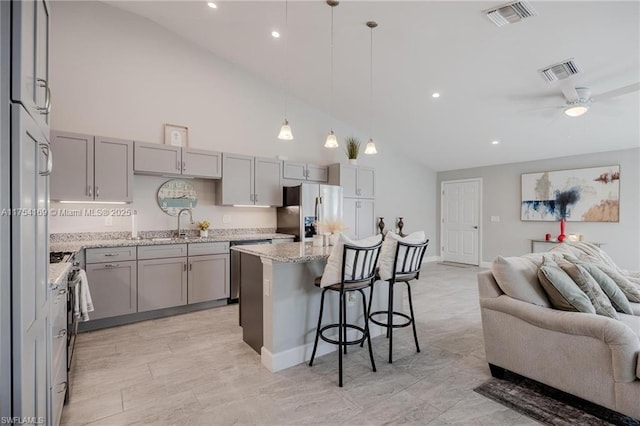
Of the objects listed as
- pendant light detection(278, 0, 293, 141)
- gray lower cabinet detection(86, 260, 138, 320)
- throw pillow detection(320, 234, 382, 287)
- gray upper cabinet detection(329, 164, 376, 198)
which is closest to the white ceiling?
pendant light detection(278, 0, 293, 141)

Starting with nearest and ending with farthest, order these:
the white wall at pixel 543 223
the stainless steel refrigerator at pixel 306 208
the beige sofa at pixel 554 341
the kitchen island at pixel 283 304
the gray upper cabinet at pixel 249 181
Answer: the beige sofa at pixel 554 341
the kitchen island at pixel 283 304
the gray upper cabinet at pixel 249 181
the stainless steel refrigerator at pixel 306 208
the white wall at pixel 543 223

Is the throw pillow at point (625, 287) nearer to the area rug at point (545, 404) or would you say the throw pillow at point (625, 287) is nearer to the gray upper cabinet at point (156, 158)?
the area rug at point (545, 404)

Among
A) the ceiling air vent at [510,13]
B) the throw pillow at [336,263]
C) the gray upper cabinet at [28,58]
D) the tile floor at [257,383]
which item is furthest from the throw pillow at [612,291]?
the gray upper cabinet at [28,58]

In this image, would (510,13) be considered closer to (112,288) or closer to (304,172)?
(304,172)

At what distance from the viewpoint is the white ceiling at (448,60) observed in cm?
323

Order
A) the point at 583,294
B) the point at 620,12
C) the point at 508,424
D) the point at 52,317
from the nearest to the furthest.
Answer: the point at 52,317, the point at 508,424, the point at 583,294, the point at 620,12

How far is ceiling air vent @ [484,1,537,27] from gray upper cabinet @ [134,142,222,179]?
359 centimetres

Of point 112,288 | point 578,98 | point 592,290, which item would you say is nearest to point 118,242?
point 112,288

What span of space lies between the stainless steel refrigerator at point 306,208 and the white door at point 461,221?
385cm

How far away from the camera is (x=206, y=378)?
7.98 ft

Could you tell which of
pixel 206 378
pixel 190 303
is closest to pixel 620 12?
pixel 206 378

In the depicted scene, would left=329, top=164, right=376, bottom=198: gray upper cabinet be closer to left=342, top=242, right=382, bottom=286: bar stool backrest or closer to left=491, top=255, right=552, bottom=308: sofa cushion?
left=342, top=242, right=382, bottom=286: bar stool backrest

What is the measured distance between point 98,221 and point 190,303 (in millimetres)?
1527

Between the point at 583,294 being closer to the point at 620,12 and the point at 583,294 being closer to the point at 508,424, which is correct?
the point at 508,424
